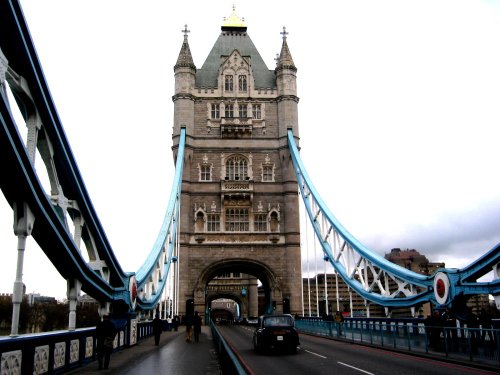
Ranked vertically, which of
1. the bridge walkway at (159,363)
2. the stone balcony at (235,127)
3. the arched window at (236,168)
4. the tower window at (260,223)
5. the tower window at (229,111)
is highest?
the tower window at (229,111)

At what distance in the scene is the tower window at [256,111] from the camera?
44.0 m

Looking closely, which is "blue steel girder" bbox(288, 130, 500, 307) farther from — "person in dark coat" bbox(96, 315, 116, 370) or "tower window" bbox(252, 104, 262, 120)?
"person in dark coat" bbox(96, 315, 116, 370)

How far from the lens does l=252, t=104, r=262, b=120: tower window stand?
145 feet

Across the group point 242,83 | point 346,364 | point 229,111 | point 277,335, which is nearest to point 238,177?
point 229,111

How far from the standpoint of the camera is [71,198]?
13.5m

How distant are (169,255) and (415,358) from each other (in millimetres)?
22390

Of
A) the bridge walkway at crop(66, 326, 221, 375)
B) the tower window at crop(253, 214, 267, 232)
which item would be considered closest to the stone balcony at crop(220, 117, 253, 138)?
the tower window at crop(253, 214, 267, 232)

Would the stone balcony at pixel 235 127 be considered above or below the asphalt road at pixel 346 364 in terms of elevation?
above

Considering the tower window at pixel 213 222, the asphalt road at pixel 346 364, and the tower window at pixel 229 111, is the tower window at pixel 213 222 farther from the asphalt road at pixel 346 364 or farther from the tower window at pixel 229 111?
the asphalt road at pixel 346 364

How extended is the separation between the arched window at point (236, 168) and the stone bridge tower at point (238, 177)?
8cm

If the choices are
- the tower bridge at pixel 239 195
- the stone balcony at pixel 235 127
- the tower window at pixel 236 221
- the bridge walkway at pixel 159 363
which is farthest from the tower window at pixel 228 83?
the bridge walkway at pixel 159 363

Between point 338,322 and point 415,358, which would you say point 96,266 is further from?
point 338,322

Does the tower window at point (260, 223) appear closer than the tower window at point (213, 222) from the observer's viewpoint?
No

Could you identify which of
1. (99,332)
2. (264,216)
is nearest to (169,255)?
(264,216)
